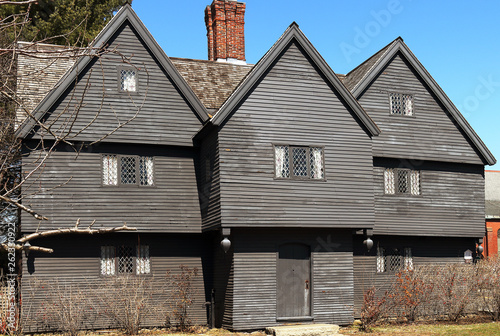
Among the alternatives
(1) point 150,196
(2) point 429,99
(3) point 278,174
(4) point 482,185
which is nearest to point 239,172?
(3) point 278,174

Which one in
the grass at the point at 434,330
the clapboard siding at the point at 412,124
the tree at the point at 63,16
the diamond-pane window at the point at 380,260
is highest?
the tree at the point at 63,16

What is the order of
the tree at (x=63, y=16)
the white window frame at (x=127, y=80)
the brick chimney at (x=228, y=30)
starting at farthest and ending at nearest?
the tree at (x=63, y=16) → the brick chimney at (x=228, y=30) → the white window frame at (x=127, y=80)

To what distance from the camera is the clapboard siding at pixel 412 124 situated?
2441 cm

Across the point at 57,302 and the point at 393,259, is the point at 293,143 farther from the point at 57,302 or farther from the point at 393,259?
the point at 57,302

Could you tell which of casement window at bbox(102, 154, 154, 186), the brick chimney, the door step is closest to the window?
casement window at bbox(102, 154, 154, 186)

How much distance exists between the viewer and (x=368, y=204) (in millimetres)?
21547

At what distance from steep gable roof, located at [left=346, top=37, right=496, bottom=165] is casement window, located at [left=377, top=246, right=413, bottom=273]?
18.6ft

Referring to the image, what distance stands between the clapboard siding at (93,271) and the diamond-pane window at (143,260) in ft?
0.56

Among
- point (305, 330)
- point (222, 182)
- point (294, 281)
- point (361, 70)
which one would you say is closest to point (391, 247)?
point (294, 281)

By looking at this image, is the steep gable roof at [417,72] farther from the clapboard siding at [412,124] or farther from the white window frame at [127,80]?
the white window frame at [127,80]

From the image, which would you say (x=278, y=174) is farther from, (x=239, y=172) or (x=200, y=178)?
(x=200, y=178)

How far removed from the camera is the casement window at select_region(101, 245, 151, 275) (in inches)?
821

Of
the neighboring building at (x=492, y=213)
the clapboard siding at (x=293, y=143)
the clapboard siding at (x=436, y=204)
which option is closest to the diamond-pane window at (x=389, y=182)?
the clapboard siding at (x=436, y=204)

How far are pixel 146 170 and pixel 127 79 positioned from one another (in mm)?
3372
